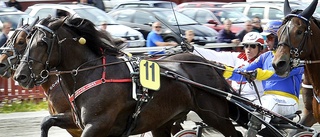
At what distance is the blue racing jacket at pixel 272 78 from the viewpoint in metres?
8.44

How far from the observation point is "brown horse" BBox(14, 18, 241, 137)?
728 cm

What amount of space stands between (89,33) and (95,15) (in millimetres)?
11751

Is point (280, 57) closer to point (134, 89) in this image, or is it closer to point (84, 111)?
point (134, 89)

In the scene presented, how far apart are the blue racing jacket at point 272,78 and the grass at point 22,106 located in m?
4.83

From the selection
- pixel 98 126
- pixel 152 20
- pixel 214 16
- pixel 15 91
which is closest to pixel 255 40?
pixel 98 126

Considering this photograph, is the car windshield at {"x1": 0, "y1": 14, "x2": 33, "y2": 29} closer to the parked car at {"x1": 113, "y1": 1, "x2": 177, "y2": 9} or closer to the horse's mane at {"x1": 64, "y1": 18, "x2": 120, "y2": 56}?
the parked car at {"x1": 113, "y1": 1, "x2": 177, "y2": 9}

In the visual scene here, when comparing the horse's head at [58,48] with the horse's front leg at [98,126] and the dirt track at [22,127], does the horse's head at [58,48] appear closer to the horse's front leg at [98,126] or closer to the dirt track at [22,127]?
the horse's front leg at [98,126]

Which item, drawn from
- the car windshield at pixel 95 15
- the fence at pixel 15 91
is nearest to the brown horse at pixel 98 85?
the fence at pixel 15 91

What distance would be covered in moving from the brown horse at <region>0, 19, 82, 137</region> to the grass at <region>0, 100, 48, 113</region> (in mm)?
3272

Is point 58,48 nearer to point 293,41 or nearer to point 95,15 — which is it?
point 293,41

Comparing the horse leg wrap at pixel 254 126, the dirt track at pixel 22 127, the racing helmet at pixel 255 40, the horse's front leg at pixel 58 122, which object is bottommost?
the dirt track at pixel 22 127

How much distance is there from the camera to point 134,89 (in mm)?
7590

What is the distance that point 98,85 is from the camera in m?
7.48

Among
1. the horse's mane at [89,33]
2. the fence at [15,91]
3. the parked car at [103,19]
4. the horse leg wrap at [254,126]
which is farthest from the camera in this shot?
the parked car at [103,19]
